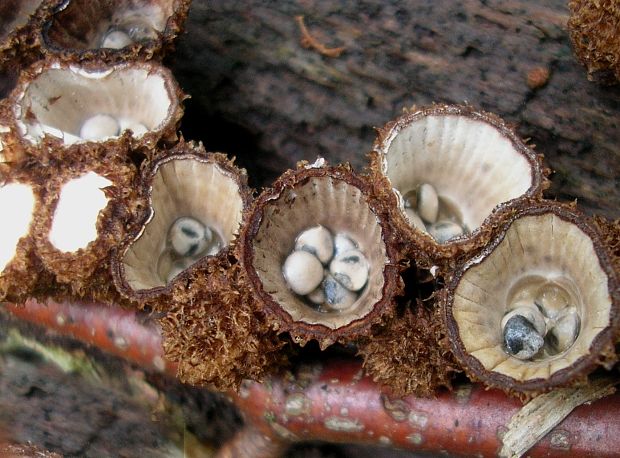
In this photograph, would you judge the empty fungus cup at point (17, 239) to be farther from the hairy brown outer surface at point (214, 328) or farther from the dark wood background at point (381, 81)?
the dark wood background at point (381, 81)

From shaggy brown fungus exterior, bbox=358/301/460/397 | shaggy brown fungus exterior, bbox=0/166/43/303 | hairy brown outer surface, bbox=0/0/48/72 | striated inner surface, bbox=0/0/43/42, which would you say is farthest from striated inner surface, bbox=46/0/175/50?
shaggy brown fungus exterior, bbox=358/301/460/397

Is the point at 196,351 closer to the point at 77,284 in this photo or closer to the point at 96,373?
the point at 77,284

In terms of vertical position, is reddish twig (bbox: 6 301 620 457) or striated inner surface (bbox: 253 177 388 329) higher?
striated inner surface (bbox: 253 177 388 329)

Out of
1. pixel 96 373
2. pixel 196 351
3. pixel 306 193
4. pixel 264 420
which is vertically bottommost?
pixel 96 373

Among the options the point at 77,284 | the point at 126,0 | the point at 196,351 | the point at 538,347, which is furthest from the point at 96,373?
the point at 538,347

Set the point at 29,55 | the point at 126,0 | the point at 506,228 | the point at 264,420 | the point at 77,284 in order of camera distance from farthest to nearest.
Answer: the point at 126,0 → the point at 29,55 → the point at 264,420 → the point at 77,284 → the point at 506,228

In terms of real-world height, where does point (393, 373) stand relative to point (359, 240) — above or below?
below

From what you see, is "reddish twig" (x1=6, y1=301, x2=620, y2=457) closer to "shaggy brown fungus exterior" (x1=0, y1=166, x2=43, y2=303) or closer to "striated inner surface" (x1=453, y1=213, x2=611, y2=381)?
"striated inner surface" (x1=453, y1=213, x2=611, y2=381)
